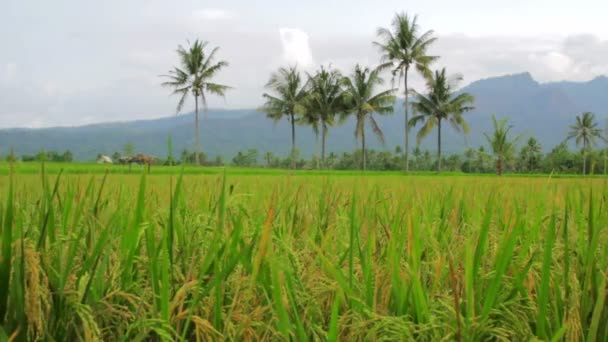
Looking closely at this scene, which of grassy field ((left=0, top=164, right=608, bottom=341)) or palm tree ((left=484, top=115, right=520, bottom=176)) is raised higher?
palm tree ((left=484, top=115, right=520, bottom=176))

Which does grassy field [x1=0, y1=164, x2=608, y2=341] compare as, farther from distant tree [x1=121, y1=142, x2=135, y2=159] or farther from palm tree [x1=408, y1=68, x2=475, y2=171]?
palm tree [x1=408, y1=68, x2=475, y2=171]

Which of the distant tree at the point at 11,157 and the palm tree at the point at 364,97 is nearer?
the distant tree at the point at 11,157

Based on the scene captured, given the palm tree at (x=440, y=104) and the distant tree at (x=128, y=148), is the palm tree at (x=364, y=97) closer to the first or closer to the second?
the palm tree at (x=440, y=104)

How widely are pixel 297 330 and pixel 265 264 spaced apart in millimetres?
206

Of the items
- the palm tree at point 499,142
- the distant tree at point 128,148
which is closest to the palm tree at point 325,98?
the palm tree at point 499,142

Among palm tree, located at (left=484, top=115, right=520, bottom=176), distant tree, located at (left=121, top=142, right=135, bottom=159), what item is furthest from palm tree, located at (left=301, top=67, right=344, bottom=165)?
distant tree, located at (left=121, top=142, right=135, bottom=159)

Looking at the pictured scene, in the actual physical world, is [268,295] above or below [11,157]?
below

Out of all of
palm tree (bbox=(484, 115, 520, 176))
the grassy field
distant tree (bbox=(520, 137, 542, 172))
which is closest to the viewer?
the grassy field

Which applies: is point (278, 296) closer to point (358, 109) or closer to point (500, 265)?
→ point (500, 265)

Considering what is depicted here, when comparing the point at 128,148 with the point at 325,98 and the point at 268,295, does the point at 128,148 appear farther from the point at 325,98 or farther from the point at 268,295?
the point at 325,98

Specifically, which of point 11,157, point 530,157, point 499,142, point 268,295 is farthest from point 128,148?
point 530,157

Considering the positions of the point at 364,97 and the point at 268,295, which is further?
the point at 364,97

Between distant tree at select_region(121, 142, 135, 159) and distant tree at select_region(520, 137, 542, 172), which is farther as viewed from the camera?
distant tree at select_region(520, 137, 542, 172)

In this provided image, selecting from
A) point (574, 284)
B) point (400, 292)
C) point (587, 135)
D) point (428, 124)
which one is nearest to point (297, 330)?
point (400, 292)
